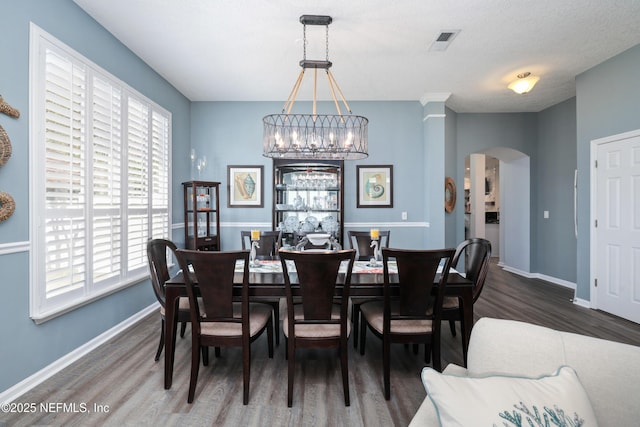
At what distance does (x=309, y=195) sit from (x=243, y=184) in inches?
41.6

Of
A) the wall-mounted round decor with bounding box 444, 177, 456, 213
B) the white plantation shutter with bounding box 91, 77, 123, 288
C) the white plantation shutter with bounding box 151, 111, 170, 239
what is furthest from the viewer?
the wall-mounted round decor with bounding box 444, 177, 456, 213

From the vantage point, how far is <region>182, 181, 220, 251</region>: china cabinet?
4320 millimetres

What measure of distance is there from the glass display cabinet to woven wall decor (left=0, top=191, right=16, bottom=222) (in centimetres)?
295

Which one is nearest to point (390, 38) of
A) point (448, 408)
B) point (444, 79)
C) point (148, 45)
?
point (444, 79)

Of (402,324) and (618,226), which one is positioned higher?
(618,226)

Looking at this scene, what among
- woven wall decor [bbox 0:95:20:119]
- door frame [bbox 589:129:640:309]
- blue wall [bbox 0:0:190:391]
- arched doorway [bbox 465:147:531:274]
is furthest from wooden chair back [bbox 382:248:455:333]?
arched doorway [bbox 465:147:531:274]

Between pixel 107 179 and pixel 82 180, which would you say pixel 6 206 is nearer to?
pixel 82 180

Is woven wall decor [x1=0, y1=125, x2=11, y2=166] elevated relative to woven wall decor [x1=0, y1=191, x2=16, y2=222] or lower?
elevated

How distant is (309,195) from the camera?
4773 mm

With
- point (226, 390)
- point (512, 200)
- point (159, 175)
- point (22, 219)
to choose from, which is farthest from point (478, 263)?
point (512, 200)

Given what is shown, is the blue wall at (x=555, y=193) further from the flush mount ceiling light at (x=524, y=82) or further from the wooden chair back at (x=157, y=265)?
the wooden chair back at (x=157, y=265)

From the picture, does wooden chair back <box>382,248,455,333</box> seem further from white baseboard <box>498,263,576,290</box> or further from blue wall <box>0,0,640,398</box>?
white baseboard <box>498,263,576,290</box>

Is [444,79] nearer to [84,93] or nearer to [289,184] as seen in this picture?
[289,184]

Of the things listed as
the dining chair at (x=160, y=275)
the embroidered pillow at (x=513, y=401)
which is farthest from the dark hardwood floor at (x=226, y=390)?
the embroidered pillow at (x=513, y=401)
